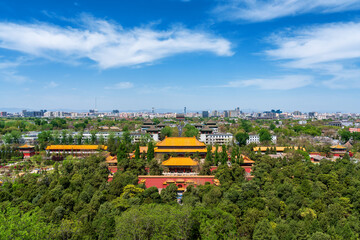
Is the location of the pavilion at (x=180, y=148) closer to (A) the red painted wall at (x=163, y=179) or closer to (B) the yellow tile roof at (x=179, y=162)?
(B) the yellow tile roof at (x=179, y=162)

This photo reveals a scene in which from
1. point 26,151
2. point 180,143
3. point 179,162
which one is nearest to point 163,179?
point 179,162

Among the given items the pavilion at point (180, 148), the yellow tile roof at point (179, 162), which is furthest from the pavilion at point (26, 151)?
the yellow tile roof at point (179, 162)

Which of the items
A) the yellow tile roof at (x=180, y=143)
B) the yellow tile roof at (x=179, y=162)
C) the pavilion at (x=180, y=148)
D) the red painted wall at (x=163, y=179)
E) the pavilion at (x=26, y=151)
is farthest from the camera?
the pavilion at (x=26, y=151)

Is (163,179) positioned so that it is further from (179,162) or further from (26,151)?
(26,151)

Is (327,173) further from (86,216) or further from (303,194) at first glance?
(86,216)

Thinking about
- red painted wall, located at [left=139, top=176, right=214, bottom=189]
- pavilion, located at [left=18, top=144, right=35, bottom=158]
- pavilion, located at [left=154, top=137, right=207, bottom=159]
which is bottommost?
red painted wall, located at [left=139, top=176, right=214, bottom=189]

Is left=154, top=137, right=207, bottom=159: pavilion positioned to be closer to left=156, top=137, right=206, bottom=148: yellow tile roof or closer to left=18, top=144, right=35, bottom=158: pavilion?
left=156, top=137, right=206, bottom=148: yellow tile roof

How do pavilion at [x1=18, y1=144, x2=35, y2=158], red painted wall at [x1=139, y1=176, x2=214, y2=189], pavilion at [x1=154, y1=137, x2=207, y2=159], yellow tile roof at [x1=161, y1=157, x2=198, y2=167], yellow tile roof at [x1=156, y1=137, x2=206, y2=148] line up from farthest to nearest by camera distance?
pavilion at [x1=18, y1=144, x2=35, y2=158] < yellow tile roof at [x1=156, y1=137, x2=206, y2=148] < pavilion at [x1=154, y1=137, x2=207, y2=159] < yellow tile roof at [x1=161, y1=157, x2=198, y2=167] < red painted wall at [x1=139, y1=176, x2=214, y2=189]

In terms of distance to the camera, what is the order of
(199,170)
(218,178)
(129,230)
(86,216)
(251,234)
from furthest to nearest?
(199,170), (218,178), (86,216), (251,234), (129,230)

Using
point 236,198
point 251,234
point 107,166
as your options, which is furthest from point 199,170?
point 251,234

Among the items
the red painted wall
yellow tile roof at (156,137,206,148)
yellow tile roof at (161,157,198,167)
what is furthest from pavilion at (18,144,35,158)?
yellow tile roof at (161,157,198,167)

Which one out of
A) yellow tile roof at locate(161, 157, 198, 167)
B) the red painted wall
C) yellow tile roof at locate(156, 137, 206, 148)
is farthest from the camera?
yellow tile roof at locate(156, 137, 206, 148)
